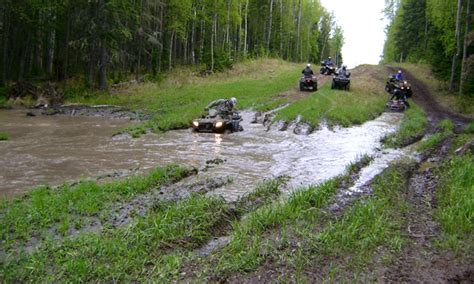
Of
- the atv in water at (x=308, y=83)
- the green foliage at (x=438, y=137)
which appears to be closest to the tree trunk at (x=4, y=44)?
the atv in water at (x=308, y=83)

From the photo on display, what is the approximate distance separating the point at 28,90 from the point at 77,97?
306 cm

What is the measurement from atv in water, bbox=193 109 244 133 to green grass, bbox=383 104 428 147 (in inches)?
239

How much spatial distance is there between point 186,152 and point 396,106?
49.5 ft

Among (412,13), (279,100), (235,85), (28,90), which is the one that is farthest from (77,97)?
(412,13)

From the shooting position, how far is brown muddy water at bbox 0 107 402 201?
1003 cm

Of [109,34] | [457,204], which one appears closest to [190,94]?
[109,34]

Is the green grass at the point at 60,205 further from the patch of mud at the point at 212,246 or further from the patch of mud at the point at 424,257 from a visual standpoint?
the patch of mud at the point at 424,257

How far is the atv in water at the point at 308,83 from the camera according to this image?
28.0 m

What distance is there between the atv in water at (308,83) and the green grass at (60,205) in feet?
66.3

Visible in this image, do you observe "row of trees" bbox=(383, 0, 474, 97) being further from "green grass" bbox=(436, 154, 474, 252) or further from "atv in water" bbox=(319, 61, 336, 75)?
"green grass" bbox=(436, 154, 474, 252)

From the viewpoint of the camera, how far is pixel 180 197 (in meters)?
8.20

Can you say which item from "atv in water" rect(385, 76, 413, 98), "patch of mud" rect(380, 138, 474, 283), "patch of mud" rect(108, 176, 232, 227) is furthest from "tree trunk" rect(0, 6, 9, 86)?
"patch of mud" rect(380, 138, 474, 283)

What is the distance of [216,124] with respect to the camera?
17344mm

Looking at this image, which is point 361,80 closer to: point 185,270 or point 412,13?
point 412,13
